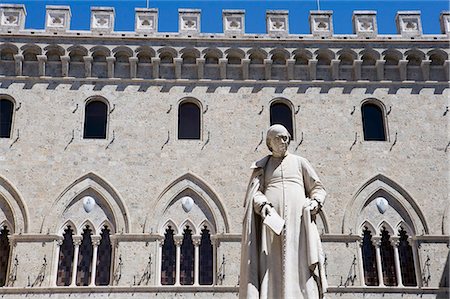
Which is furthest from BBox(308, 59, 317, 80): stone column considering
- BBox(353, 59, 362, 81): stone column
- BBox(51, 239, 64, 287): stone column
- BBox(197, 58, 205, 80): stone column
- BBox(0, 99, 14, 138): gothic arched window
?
BBox(0, 99, 14, 138): gothic arched window

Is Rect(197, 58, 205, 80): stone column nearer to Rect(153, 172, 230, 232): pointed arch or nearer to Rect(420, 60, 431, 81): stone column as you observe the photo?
Rect(153, 172, 230, 232): pointed arch

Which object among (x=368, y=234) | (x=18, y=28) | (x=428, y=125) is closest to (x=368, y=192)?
(x=368, y=234)

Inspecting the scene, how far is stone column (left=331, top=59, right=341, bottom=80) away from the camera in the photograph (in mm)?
18547

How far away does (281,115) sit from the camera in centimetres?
1828

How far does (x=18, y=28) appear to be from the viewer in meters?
18.6

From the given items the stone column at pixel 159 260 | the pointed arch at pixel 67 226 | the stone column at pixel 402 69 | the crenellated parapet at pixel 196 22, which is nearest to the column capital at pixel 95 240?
the pointed arch at pixel 67 226

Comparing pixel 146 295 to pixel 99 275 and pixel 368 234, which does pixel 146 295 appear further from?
pixel 368 234

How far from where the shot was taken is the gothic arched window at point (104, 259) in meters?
16.3

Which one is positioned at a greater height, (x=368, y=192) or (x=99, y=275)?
(x=368, y=192)

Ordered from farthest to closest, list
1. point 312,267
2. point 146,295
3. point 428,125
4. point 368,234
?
1. point 428,125
2. point 368,234
3. point 146,295
4. point 312,267

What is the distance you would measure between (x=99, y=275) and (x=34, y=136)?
400 centimetres

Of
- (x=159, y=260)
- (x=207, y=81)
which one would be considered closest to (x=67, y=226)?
(x=159, y=260)

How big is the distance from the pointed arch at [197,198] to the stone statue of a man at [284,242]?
10.6 metres

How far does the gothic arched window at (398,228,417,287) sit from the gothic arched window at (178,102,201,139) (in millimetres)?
5818
